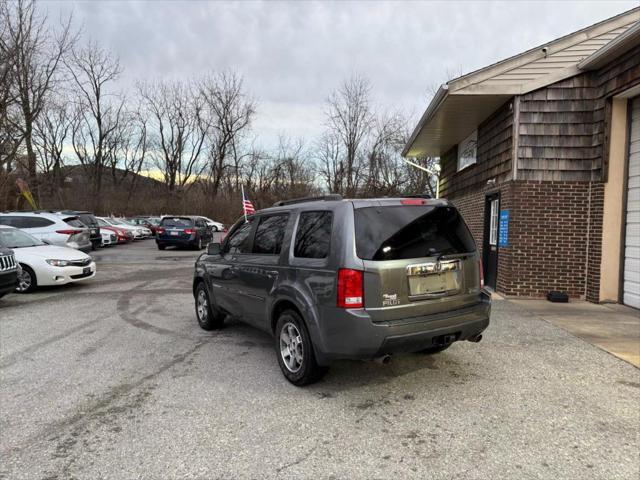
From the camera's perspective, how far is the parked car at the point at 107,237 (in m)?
21.8

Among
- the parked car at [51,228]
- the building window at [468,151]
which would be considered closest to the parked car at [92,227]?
the parked car at [51,228]

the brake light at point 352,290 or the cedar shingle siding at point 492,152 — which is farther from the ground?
the cedar shingle siding at point 492,152

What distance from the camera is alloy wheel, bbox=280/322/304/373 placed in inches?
156

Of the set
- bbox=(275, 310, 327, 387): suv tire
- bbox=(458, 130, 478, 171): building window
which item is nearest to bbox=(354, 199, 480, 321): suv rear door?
bbox=(275, 310, 327, 387): suv tire

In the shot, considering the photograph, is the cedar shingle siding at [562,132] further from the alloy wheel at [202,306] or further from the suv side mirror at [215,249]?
the alloy wheel at [202,306]

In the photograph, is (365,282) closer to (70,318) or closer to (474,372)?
(474,372)

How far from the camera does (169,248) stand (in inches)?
868

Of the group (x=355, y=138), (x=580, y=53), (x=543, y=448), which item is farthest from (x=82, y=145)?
(x=543, y=448)

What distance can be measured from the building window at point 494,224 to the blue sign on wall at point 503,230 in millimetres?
482

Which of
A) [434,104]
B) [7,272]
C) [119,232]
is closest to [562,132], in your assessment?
[434,104]

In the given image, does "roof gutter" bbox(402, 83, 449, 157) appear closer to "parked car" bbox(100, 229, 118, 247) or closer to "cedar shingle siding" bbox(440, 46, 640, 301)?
"cedar shingle siding" bbox(440, 46, 640, 301)

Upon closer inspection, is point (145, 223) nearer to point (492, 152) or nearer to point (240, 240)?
point (492, 152)

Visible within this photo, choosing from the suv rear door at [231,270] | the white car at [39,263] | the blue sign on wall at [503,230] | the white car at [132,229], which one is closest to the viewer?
the suv rear door at [231,270]

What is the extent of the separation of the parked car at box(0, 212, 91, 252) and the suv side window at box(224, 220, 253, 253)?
31.3 feet
